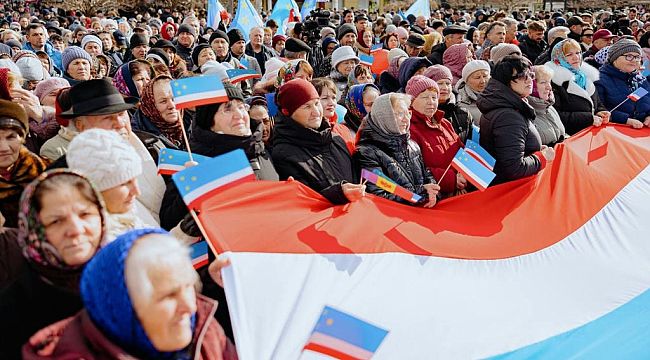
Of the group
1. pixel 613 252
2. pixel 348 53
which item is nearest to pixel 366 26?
pixel 348 53

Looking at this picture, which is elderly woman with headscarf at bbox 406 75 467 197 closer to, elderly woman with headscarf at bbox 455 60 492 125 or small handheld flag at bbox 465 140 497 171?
small handheld flag at bbox 465 140 497 171

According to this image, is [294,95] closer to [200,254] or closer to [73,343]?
[200,254]

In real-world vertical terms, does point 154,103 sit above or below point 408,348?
above

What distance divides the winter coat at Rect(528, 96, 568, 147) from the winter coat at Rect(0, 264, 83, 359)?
149 inches

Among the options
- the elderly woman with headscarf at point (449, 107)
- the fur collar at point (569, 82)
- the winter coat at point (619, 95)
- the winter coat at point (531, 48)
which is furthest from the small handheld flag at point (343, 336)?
the winter coat at point (531, 48)

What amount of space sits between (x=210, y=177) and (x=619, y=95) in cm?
479

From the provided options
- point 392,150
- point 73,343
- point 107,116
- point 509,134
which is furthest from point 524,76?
point 73,343

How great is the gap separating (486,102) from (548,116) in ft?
2.93

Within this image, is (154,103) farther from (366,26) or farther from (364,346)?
(366,26)

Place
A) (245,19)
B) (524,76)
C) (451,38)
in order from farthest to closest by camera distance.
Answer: (245,19)
(451,38)
(524,76)

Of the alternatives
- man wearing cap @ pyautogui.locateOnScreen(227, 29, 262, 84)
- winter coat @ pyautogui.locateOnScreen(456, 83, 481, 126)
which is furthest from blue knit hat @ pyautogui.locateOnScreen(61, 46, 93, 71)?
winter coat @ pyautogui.locateOnScreen(456, 83, 481, 126)

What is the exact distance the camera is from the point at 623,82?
6039 mm

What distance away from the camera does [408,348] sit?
2.75 meters

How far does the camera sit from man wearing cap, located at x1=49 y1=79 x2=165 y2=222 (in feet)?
10.4
